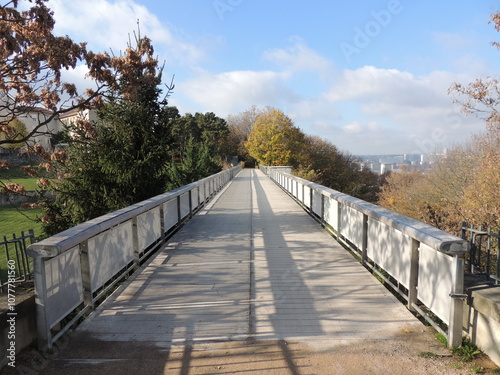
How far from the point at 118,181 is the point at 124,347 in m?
6.51

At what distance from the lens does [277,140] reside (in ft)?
155

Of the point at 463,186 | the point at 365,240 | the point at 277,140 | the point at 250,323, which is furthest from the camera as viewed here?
the point at 277,140

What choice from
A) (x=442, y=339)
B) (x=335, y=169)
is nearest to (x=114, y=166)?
(x=442, y=339)

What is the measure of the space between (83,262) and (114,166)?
18.9 ft

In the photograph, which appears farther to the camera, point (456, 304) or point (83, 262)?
point (83, 262)

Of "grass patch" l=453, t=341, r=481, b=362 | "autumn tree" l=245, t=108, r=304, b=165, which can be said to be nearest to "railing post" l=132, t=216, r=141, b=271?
"grass patch" l=453, t=341, r=481, b=362

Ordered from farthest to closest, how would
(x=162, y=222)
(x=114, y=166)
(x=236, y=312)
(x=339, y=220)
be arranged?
(x=114, y=166), (x=339, y=220), (x=162, y=222), (x=236, y=312)

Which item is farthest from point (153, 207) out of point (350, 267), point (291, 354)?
point (291, 354)

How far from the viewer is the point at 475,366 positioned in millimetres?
2711

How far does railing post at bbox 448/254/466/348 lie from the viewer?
2.87 m

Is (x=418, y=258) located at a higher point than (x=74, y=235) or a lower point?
lower

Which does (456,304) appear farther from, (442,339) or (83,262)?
(83,262)

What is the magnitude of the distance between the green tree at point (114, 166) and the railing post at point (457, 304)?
24.7 feet

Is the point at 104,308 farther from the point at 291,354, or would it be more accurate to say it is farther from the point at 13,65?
the point at 13,65
